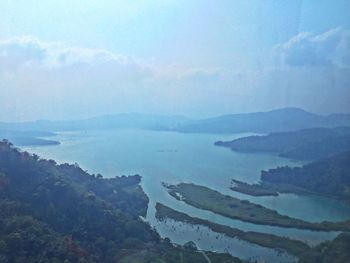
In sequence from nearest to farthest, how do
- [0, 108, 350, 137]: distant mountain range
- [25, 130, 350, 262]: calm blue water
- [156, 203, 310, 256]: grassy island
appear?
1. [156, 203, 310, 256]: grassy island
2. [25, 130, 350, 262]: calm blue water
3. [0, 108, 350, 137]: distant mountain range

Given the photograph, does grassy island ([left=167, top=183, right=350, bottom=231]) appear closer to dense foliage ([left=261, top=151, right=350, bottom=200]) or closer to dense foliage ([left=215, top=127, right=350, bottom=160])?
dense foliage ([left=261, top=151, right=350, bottom=200])

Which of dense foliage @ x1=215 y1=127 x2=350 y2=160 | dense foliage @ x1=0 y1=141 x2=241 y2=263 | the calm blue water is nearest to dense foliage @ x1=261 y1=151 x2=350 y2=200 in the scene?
the calm blue water

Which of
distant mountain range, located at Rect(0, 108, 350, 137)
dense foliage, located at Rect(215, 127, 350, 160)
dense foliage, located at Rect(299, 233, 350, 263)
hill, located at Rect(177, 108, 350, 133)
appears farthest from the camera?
distant mountain range, located at Rect(0, 108, 350, 137)

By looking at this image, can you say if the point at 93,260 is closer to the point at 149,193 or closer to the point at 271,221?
the point at 271,221

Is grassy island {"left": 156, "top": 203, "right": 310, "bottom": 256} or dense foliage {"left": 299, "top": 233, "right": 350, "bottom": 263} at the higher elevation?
dense foliage {"left": 299, "top": 233, "right": 350, "bottom": 263}

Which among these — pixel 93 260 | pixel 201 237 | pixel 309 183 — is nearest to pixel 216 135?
pixel 309 183

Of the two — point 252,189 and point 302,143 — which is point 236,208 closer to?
point 252,189

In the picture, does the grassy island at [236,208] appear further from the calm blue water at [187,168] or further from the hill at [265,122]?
the hill at [265,122]

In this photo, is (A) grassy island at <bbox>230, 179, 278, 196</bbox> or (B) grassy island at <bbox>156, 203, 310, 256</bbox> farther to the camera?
(A) grassy island at <bbox>230, 179, 278, 196</bbox>

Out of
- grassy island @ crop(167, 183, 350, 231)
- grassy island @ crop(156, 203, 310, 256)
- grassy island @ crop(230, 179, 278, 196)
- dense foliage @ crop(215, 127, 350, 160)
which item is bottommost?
grassy island @ crop(156, 203, 310, 256)
